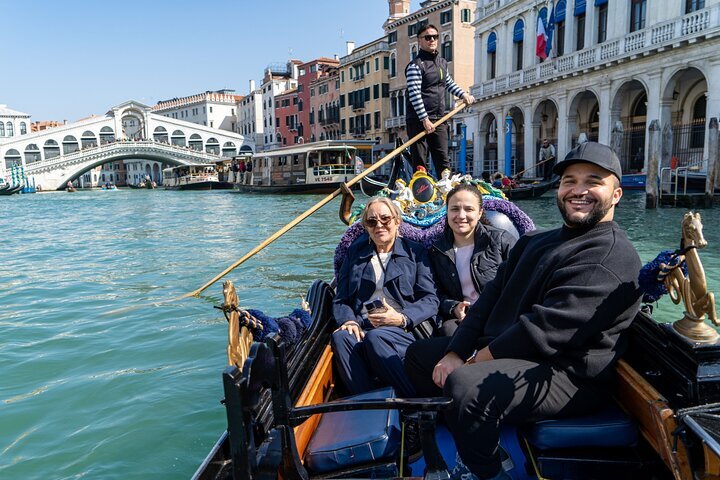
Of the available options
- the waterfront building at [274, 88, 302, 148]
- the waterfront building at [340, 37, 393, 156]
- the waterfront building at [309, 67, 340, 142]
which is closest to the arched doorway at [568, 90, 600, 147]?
the waterfront building at [340, 37, 393, 156]

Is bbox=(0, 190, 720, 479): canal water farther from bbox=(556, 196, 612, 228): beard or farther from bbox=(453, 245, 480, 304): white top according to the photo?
bbox=(556, 196, 612, 228): beard

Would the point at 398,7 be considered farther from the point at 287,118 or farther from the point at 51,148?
the point at 51,148

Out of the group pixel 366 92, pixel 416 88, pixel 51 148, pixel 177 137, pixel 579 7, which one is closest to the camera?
pixel 416 88

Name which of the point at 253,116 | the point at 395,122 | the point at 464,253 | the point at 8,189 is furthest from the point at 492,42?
the point at 253,116

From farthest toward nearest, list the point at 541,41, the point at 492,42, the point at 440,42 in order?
the point at 440,42, the point at 492,42, the point at 541,41

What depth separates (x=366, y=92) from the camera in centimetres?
2567

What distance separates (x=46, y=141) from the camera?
36.5 meters

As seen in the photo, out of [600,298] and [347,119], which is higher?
[347,119]

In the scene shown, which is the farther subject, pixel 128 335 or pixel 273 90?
pixel 273 90

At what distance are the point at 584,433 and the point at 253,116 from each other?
134ft

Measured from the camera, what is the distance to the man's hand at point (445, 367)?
1367 mm

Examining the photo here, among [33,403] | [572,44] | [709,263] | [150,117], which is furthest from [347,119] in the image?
[33,403]

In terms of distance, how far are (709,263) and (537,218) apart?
12.8ft

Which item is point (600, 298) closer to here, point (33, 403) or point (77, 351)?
point (33, 403)
